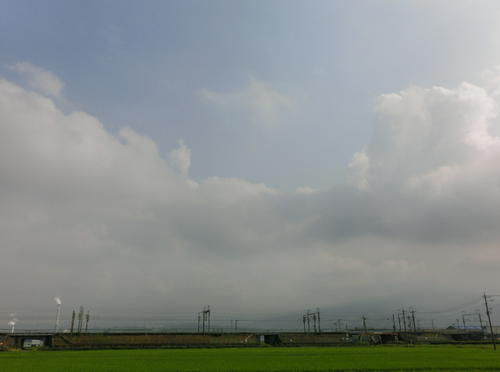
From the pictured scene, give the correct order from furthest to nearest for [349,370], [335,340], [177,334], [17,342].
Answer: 1. [335,340]
2. [177,334]
3. [17,342]
4. [349,370]

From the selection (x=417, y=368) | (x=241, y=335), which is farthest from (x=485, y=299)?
(x=417, y=368)

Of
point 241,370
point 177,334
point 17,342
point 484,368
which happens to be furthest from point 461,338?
point 17,342

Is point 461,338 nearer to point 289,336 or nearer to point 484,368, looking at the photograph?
point 289,336

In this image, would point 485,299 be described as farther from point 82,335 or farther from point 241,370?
point 82,335

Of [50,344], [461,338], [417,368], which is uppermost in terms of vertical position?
[417,368]

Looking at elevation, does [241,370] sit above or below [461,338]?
above

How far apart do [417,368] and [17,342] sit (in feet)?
292

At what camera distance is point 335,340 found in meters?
101

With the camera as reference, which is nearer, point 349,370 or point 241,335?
point 349,370

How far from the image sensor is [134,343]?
82250 mm

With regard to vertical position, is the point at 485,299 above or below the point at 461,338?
above

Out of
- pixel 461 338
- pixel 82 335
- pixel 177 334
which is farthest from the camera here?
pixel 461 338

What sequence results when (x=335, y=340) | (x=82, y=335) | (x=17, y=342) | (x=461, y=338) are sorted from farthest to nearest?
(x=461, y=338), (x=335, y=340), (x=82, y=335), (x=17, y=342)

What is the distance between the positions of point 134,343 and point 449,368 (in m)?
75.4
